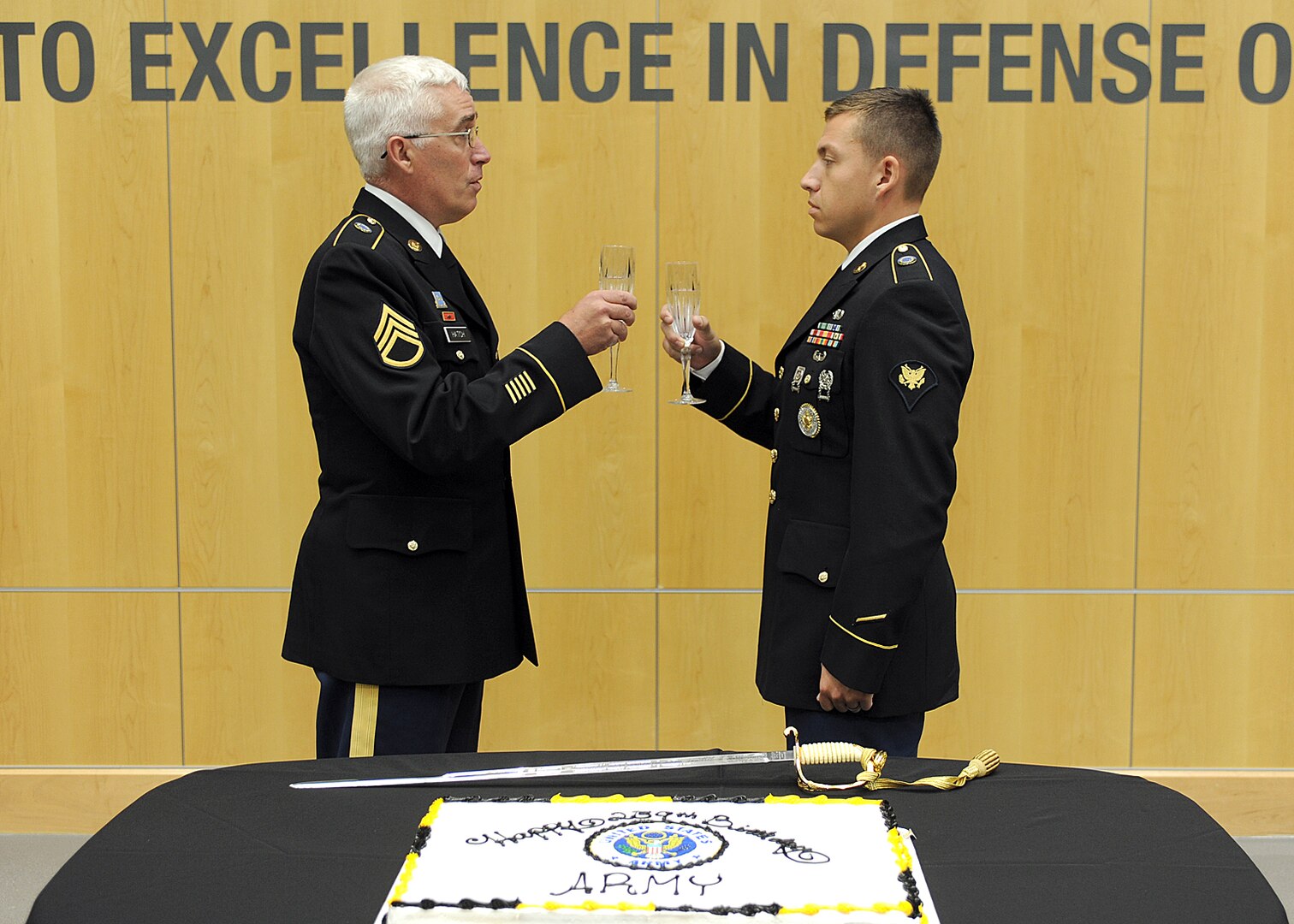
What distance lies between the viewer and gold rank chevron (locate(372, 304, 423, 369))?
87.9 inches

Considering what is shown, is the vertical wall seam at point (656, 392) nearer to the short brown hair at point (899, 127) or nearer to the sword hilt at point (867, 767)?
the short brown hair at point (899, 127)

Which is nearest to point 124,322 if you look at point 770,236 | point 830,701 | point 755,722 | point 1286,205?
point 770,236

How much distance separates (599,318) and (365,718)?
853 mm

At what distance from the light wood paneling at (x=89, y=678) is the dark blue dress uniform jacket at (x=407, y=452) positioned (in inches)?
55.8

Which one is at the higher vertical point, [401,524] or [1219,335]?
[1219,335]

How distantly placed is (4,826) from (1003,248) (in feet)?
10.7

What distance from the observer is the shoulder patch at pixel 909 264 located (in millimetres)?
2260

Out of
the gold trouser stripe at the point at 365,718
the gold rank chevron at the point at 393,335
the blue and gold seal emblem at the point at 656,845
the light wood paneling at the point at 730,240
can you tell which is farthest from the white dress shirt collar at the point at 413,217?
the blue and gold seal emblem at the point at 656,845

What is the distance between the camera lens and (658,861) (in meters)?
1.32

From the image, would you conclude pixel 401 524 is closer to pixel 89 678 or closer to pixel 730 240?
pixel 730 240

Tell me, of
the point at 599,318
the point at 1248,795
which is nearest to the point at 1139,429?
the point at 1248,795

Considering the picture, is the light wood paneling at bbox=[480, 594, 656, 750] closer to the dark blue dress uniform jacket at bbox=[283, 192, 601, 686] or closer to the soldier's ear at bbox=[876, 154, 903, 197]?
the dark blue dress uniform jacket at bbox=[283, 192, 601, 686]

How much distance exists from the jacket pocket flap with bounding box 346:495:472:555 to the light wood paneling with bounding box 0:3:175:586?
1498 mm

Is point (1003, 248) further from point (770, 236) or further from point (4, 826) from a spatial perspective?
point (4, 826)
